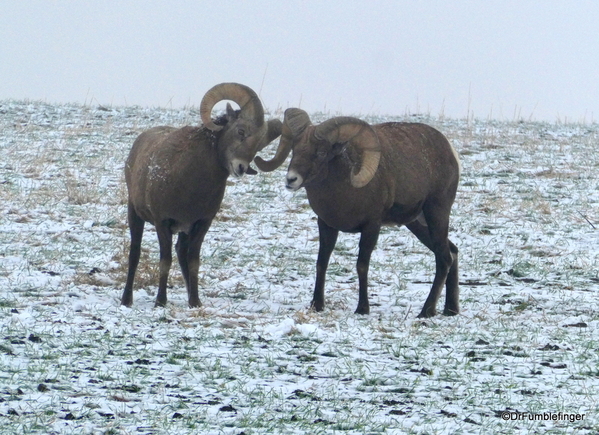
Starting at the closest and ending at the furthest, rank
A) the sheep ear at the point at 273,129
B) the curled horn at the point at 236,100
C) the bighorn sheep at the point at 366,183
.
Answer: the bighorn sheep at the point at 366,183
the curled horn at the point at 236,100
the sheep ear at the point at 273,129

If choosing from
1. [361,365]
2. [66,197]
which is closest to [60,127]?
[66,197]

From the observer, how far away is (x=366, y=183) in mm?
8703

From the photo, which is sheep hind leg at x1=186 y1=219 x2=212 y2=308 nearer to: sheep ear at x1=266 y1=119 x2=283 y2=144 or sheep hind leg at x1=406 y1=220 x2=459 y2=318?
sheep ear at x1=266 y1=119 x2=283 y2=144

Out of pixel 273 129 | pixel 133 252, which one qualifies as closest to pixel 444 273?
pixel 273 129

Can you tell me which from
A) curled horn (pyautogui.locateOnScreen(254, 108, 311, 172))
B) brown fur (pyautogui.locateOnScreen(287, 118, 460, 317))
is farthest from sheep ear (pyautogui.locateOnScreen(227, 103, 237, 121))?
brown fur (pyautogui.locateOnScreen(287, 118, 460, 317))

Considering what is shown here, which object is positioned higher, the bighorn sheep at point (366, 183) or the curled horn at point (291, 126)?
the curled horn at point (291, 126)

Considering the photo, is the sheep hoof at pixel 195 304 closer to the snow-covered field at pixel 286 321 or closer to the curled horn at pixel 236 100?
the snow-covered field at pixel 286 321

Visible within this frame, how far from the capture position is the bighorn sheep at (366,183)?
883 cm

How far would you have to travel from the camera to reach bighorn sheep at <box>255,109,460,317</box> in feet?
29.0

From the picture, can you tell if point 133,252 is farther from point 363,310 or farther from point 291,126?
point 363,310

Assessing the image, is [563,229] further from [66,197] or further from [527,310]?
[66,197]

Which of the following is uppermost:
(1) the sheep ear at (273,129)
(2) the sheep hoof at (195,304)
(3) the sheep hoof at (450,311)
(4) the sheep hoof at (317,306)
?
(1) the sheep ear at (273,129)

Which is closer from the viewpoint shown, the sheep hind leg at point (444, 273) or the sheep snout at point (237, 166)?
the sheep snout at point (237, 166)

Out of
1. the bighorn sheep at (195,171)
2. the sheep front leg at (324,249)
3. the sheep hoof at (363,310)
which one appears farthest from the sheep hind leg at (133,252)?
the sheep hoof at (363,310)
